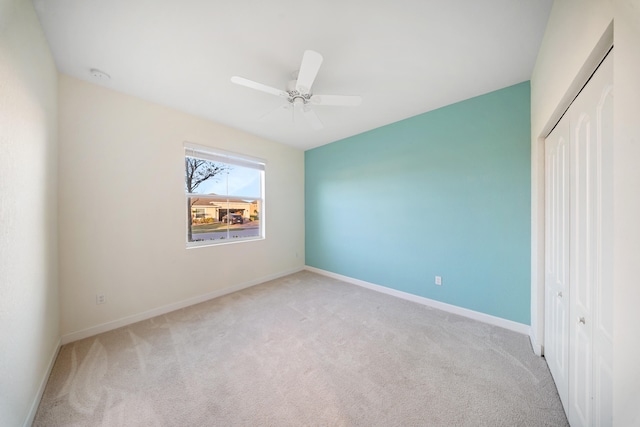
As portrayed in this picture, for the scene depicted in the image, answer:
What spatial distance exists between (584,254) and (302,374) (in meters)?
1.93

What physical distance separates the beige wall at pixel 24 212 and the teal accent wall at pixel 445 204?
10.8ft

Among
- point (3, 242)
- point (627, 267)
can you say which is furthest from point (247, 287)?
point (627, 267)

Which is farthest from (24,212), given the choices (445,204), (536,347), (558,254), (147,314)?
(536,347)

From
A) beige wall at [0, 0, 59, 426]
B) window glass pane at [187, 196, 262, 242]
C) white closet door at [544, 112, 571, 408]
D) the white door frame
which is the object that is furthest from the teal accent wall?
beige wall at [0, 0, 59, 426]

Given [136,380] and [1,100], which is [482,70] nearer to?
[1,100]

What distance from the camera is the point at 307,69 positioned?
4.94 feet

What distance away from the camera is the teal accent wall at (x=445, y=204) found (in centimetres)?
220

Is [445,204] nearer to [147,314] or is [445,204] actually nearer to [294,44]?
[294,44]

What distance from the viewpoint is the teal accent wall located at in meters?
2.20

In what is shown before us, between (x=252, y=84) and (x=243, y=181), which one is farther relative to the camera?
(x=243, y=181)

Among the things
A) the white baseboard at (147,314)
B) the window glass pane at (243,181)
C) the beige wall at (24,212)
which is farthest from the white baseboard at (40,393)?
the window glass pane at (243,181)

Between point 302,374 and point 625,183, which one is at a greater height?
point 625,183

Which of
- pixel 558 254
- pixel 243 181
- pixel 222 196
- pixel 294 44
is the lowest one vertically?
pixel 558 254

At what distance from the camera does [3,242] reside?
1064 millimetres
